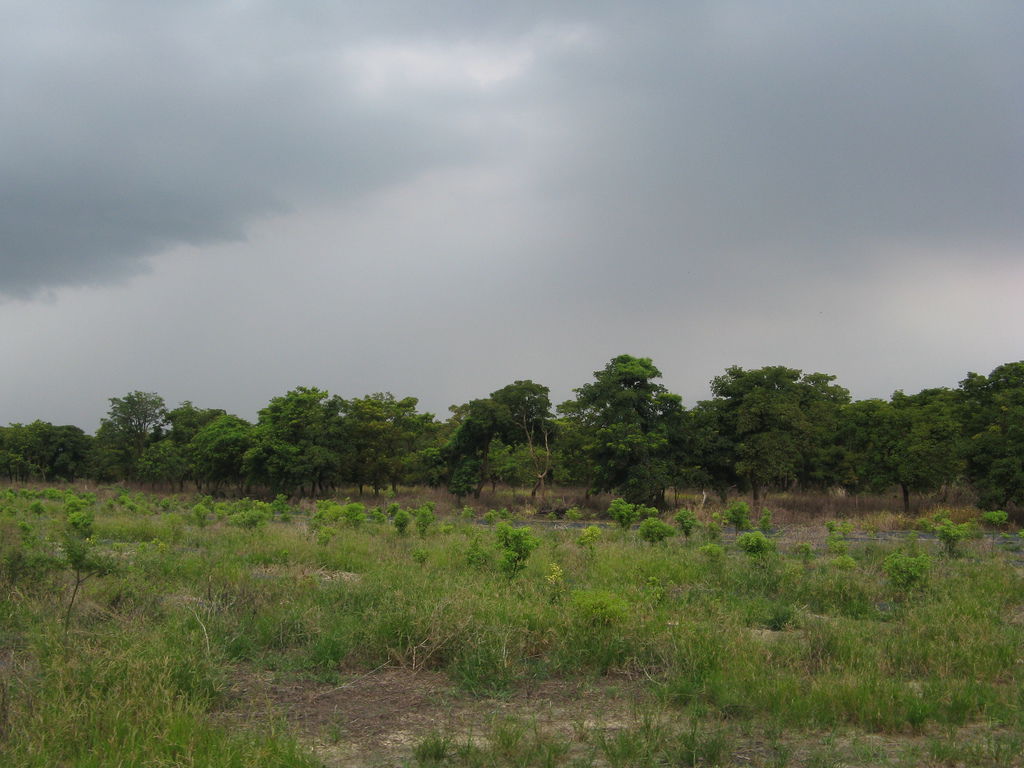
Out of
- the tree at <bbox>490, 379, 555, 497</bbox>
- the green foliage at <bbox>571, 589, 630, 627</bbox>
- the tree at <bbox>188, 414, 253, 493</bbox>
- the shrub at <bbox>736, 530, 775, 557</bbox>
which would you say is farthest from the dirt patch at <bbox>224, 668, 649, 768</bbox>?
the tree at <bbox>188, 414, 253, 493</bbox>

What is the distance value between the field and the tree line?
17135mm

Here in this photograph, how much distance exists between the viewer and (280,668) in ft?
21.0

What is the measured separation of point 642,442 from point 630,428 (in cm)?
77

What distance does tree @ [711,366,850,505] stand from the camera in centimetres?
2903

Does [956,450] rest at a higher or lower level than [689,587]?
higher

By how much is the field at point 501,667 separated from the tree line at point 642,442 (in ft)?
56.2

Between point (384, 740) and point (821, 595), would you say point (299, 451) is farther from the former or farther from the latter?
point (384, 740)

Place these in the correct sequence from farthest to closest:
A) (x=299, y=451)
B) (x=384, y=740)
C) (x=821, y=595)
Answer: (x=299, y=451) → (x=821, y=595) → (x=384, y=740)

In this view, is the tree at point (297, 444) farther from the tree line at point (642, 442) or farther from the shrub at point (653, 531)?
the shrub at point (653, 531)

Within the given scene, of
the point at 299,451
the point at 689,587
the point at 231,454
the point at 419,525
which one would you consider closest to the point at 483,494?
the point at 299,451

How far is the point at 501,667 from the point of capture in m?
6.32

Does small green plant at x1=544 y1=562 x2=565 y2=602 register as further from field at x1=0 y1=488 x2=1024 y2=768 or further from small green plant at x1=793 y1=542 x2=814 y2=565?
small green plant at x1=793 y1=542 x2=814 y2=565

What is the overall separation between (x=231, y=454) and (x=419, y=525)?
25154mm

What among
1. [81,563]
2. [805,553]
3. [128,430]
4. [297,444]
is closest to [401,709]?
[81,563]
